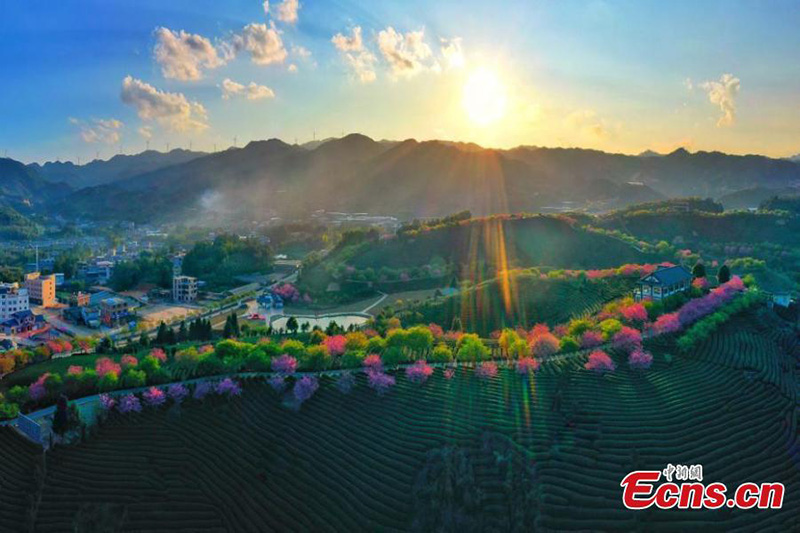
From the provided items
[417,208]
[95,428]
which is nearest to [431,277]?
[95,428]

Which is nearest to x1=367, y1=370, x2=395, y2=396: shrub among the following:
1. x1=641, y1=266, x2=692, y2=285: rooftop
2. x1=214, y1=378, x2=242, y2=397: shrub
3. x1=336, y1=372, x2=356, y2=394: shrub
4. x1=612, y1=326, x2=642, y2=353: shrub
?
x1=336, y1=372, x2=356, y2=394: shrub

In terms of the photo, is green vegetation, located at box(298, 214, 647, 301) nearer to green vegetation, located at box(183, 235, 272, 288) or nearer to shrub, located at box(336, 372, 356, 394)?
green vegetation, located at box(183, 235, 272, 288)

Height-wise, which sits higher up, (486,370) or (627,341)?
(627,341)

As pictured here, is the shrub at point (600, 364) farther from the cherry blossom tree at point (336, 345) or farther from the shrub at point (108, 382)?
the shrub at point (108, 382)

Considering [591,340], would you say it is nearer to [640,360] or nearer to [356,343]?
[640,360]

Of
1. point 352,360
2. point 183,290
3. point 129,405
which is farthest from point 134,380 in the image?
point 183,290
